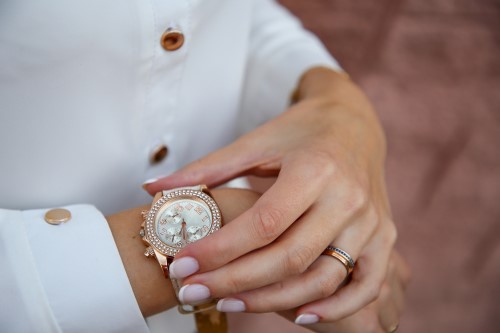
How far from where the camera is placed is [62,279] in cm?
57

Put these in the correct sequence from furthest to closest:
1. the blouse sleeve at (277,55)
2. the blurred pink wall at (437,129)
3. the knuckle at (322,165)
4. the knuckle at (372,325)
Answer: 1. the blurred pink wall at (437,129)
2. the blouse sleeve at (277,55)
3. the knuckle at (372,325)
4. the knuckle at (322,165)

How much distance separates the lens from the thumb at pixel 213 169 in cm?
68

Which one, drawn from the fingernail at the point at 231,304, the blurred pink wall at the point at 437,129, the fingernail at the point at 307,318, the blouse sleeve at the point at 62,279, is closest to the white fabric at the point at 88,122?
the blouse sleeve at the point at 62,279

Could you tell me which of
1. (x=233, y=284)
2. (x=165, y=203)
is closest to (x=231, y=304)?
(x=233, y=284)

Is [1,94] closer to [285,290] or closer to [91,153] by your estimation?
[91,153]

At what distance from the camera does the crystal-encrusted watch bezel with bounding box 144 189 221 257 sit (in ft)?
2.00

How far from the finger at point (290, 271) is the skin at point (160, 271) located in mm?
17

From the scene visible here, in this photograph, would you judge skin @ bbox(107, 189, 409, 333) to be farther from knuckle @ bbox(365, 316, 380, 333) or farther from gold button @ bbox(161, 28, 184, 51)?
gold button @ bbox(161, 28, 184, 51)

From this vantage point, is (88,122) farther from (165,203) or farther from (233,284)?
(233,284)

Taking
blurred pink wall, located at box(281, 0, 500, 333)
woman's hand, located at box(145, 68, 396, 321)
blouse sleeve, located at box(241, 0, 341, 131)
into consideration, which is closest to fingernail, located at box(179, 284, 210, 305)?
woman's hand, located at box(145, 68, 396, 321)

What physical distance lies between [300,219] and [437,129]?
1.00 meters

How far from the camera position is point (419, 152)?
1452 millimetres

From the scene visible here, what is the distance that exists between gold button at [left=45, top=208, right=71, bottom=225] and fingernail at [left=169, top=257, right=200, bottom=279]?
157mm

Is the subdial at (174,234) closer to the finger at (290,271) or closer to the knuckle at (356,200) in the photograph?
the finger at (290,271)
